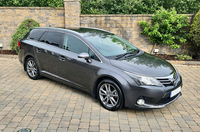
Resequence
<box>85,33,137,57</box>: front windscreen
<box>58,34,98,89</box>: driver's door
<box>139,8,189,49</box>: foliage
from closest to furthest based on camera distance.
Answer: <box>58,34,98,89</box>: driver's door, <box>85,33,137,57</box>: front windscreen, <box>139,8,189,49</box>: foliage

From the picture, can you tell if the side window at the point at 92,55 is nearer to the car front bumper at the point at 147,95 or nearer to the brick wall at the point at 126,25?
the car front bumper at the point at 147,95

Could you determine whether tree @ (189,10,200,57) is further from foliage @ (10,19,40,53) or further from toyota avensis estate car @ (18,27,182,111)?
foliage @ (10,19,40,53)

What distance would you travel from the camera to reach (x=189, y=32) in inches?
364

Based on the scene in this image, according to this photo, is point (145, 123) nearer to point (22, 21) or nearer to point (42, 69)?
point (42, 69)

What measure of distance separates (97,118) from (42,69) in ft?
8.21

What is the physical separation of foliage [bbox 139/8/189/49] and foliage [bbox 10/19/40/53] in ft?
17.1

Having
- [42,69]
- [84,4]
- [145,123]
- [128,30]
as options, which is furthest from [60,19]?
[145,123]

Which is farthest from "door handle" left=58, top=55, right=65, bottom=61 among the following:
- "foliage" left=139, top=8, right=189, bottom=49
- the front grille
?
"foliage" left=139, top=8, right=189, bottom=49

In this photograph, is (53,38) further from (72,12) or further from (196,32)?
(196,32)

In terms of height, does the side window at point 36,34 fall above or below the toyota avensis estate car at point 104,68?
above

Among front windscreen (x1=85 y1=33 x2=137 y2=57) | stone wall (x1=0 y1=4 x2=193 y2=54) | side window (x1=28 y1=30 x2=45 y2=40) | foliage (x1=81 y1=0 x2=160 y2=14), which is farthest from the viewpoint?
foliage (x1=81 y1=0 x2=160 y2=14)

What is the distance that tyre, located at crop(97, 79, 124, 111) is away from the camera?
13.5 feet

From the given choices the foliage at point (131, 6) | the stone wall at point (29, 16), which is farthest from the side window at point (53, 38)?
the foliage at point (131, 6)

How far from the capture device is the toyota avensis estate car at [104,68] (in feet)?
13.0
